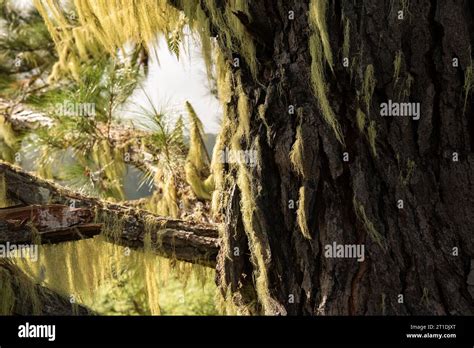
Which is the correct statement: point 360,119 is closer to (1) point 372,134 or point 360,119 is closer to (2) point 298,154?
(1) point 372,134

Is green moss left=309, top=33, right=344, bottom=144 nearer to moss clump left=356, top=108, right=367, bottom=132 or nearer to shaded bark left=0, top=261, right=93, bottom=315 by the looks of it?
moss clump left=356, top=108, right=367, bottom=132

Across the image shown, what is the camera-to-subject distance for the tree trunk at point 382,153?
1.59 metres

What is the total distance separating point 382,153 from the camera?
160cm

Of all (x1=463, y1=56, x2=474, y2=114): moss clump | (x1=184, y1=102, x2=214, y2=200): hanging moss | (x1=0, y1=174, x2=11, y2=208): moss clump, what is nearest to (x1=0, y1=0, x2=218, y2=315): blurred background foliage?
(x1=184, y1=102, x2=214, y2=200): hanging moss

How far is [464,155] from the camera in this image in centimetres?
159

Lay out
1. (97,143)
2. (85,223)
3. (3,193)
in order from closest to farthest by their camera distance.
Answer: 1. (85,223)
2. (3,193)
3. (97,143)

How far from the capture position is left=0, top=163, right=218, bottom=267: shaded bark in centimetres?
188

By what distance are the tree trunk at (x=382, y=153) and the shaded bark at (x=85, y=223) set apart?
44 cm

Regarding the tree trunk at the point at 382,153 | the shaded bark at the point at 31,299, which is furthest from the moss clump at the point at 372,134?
the shaded bark at the point at 31,299

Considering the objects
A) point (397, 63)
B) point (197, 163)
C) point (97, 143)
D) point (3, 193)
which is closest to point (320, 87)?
point (397, 63)

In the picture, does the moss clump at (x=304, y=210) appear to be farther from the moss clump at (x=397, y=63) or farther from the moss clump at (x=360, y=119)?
the moss clump at (x=397, y=63)

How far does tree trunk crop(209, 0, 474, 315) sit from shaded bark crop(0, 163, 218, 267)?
1.43ft

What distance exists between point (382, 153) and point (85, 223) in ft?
2.63
